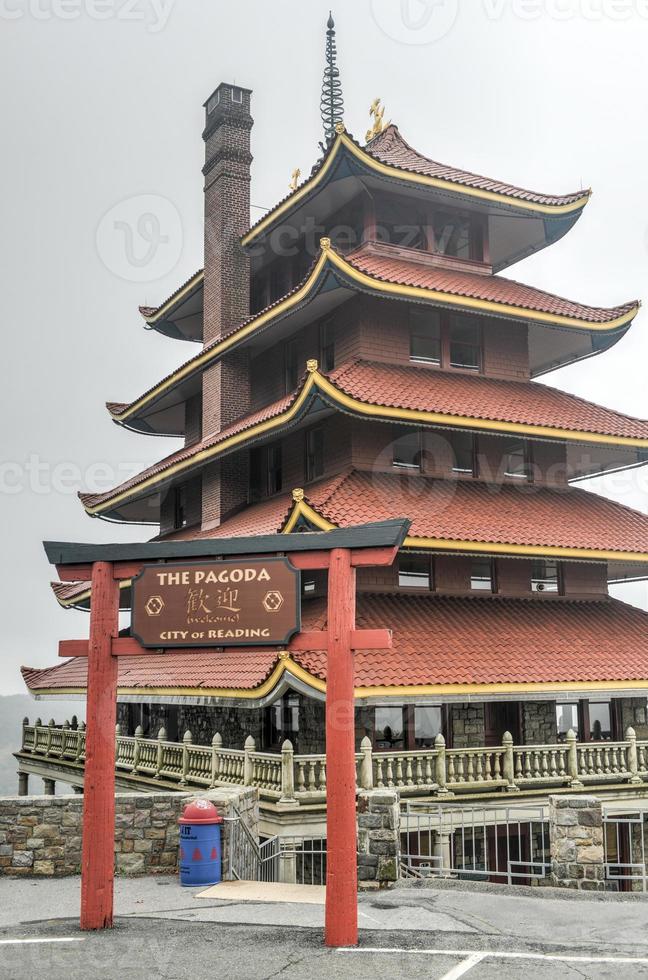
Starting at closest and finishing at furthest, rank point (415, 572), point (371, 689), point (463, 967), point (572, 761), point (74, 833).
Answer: point (463, 967)
point (74, 833)
point (371, 689)
point (572, 761)
point (415, 572)

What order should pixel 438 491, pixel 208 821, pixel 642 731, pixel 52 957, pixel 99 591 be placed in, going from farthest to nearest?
pixel 642 731
pixel 438 491
pixel 208 821
pixel 99 591
pixel 52 957

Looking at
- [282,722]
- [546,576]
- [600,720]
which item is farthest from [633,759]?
[282,722]

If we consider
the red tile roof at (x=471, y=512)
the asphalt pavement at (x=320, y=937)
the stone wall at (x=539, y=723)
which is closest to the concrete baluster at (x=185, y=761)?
the red tile roof at (x=471, y=512)

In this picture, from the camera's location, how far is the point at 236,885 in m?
13.9

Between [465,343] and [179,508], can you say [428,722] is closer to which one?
[465,343]

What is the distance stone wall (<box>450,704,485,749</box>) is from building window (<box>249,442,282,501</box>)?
316 inches

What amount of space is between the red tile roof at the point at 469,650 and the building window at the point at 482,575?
394 millimetres

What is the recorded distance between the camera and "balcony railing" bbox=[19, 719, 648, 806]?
63.2 feet

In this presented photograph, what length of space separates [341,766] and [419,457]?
14.3m

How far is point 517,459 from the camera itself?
26594mm

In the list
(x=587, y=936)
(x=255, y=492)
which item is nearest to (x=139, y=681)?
(x=255, y=492)

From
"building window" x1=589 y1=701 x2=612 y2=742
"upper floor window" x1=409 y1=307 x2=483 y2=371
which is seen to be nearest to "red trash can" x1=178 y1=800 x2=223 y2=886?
"building window" x1=589 y1=701 x2=612 y2=742

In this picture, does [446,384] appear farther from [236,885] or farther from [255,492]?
[236,885]

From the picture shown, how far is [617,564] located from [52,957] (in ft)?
64.0
